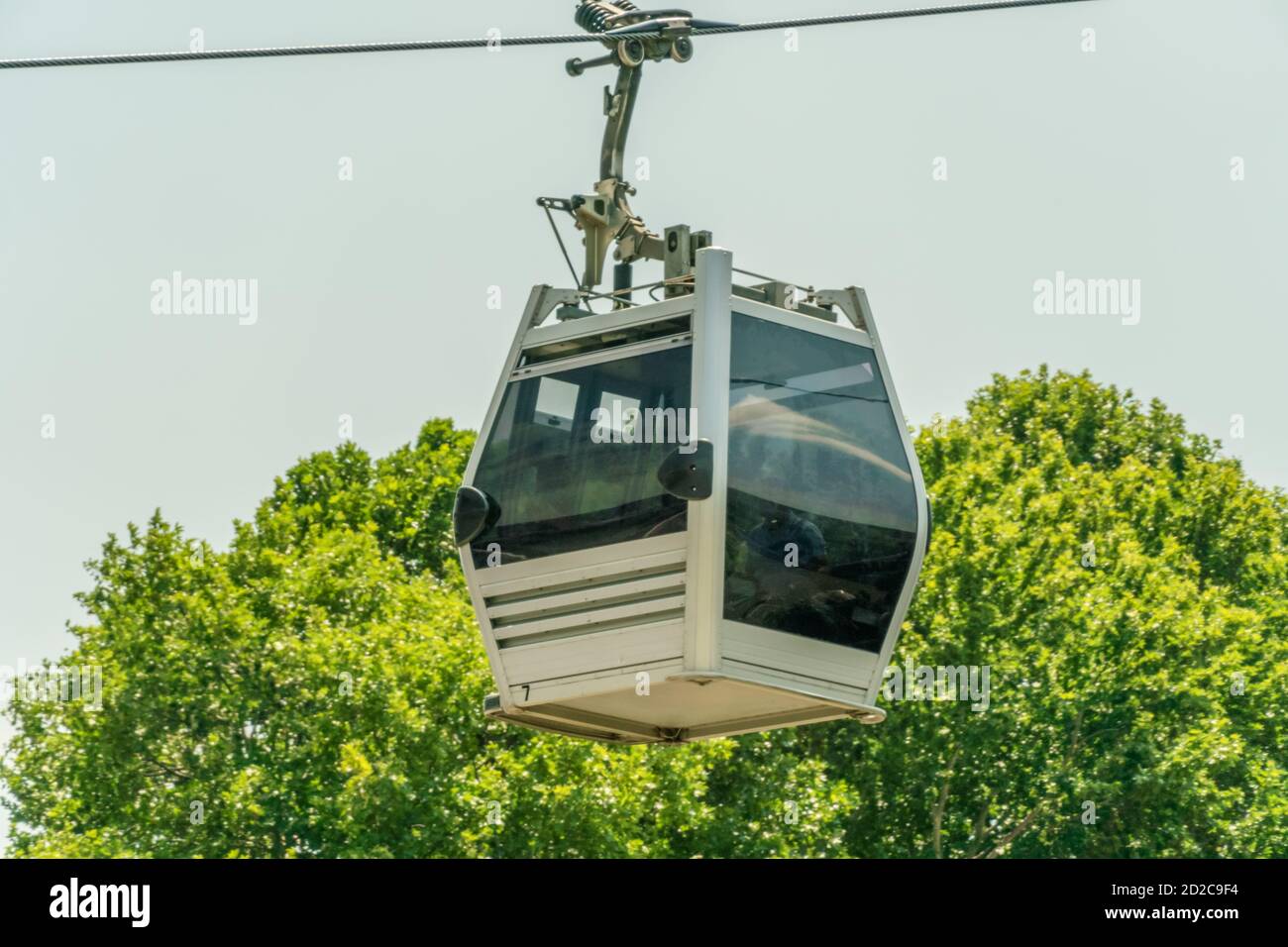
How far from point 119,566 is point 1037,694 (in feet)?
52.5

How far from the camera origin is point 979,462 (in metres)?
38.8

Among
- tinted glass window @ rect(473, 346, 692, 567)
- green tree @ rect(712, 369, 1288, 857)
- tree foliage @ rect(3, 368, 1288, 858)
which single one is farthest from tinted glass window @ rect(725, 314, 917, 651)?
green tree @ rect(712, 369, 1288, 857)

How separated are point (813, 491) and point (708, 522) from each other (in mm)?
644

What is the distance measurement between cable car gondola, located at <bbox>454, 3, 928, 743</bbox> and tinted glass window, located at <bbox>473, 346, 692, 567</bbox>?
11 mm

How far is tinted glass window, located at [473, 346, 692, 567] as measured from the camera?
33.8ft

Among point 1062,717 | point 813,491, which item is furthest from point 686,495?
point 1062,717

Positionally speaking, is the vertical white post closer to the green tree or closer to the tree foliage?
the tree foliage

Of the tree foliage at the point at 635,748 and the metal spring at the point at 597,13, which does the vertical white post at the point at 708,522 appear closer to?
the metal spring at the point at 597,13

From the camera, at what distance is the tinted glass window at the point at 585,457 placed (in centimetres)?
1031

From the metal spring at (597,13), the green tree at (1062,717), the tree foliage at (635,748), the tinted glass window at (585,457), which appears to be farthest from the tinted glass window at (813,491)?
the green tree at (1062,717)

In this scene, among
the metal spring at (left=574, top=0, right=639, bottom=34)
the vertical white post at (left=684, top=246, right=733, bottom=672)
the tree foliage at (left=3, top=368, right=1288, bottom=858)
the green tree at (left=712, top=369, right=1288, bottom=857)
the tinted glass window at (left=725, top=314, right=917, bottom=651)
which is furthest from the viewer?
the green tree at (left=712, top=369, right=1288, bottom=857)

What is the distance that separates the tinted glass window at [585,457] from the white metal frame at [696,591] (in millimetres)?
72
